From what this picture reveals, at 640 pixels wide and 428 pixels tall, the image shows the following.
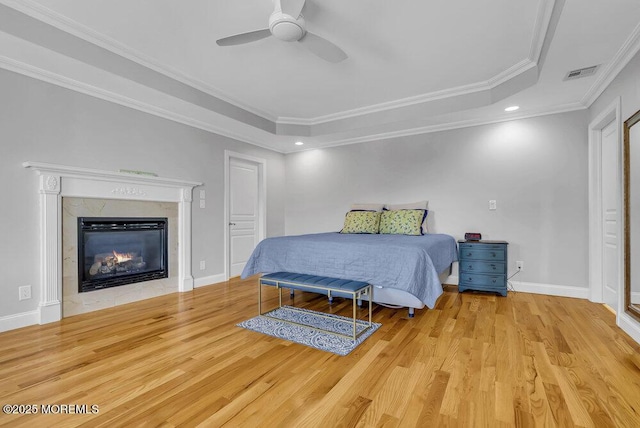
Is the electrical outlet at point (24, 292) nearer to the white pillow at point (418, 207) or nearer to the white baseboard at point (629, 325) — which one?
the white pillow at point (418, 207)

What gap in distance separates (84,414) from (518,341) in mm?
2851

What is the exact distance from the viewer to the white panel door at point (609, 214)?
9.94ft

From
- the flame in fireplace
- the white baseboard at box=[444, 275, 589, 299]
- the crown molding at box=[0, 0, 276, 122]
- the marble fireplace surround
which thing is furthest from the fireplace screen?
the white baseboard at box=[444, 275, 589, 299]

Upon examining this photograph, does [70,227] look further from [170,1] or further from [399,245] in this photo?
[399,245]

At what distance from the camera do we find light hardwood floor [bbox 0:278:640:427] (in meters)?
1.49

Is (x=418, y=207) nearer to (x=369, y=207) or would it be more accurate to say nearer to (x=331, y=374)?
(x=369, y=207)

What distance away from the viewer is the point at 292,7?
1970 millimetres

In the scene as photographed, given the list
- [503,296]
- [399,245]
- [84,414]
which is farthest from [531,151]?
[84,414]

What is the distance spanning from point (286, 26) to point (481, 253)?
11.0 feet

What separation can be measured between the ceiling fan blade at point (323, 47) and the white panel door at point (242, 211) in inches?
114

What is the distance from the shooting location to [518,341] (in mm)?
2350

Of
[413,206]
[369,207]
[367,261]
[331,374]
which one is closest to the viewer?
[331,374]

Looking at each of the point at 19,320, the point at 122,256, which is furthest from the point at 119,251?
the point at 19,320

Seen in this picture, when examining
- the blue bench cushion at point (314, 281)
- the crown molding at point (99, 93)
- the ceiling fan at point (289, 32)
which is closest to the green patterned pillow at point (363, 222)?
the blue bench cushion at point (314, 281)
